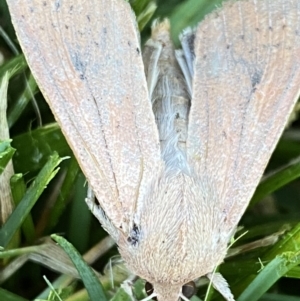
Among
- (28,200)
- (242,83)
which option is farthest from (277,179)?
(28,200)

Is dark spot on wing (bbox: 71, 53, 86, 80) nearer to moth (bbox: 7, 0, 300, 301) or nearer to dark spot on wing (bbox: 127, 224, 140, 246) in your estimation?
moth (bbox: 7, 0, 300, 301)

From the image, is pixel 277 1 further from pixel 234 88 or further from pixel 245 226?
pixel 245 226

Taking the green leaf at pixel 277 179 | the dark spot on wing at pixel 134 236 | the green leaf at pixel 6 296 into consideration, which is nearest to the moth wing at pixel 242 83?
the green leaf at pixel 277 179

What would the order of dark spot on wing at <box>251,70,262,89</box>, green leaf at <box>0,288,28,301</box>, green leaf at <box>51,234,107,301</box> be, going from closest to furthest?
green leaf at <box>51,234,107,301</box>, green leaf at <box>0,288,28,301</box>, dark spot on wing at <box>251,70,262,89</box>

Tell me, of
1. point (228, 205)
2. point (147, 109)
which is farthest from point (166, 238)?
point (147, 109)

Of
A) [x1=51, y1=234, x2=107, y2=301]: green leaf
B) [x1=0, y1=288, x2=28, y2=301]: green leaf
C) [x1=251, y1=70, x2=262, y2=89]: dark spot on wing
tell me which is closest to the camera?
[x1=51, y1=234, x2=107, y2=301]: green leaf

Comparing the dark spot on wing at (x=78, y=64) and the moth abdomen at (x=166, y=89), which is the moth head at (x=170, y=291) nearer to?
the moth abdomen at (x=166, y=89)

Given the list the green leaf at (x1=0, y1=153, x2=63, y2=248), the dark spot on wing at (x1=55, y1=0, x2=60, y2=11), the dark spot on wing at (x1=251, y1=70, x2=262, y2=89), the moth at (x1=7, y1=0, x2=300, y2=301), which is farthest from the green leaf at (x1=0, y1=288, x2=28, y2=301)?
the dark spot on wing at (x1=251, y1=70, x2=262, y2=89)
